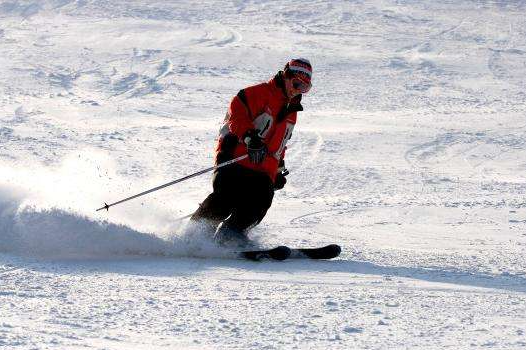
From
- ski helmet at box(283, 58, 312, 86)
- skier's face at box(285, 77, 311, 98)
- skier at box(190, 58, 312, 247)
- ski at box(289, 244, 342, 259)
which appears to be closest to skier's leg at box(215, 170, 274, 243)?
skier at box(190, 58, 312, 247)

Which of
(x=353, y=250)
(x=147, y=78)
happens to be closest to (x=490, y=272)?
(x=353, y=250)

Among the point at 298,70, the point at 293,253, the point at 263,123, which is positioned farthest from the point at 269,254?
the point at 298,70

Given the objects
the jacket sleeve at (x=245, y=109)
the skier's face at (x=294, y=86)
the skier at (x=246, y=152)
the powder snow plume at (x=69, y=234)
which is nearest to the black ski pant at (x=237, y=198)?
the skier at (x=246, y=152)

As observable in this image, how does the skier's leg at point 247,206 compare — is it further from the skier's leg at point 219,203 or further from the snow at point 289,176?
the snow at point 289,176

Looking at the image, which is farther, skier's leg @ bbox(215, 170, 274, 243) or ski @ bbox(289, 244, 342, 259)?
skier's leg @ bbox(215, 170, 274, 243)

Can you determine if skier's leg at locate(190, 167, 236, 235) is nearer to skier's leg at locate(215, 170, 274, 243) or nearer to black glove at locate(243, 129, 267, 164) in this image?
skier's leg at locate(215, 170, 274, 243)

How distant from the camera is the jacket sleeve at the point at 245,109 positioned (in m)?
6.92

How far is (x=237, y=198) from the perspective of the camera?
23.3 feet

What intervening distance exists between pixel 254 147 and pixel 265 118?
380 mm

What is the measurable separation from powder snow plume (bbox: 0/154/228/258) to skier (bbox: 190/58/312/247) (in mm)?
250

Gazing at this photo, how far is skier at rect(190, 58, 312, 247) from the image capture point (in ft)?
22.9

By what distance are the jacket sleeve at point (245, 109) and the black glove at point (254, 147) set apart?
112 mm

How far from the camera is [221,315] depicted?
16.3ft

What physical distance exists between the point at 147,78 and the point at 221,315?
37.4ft
